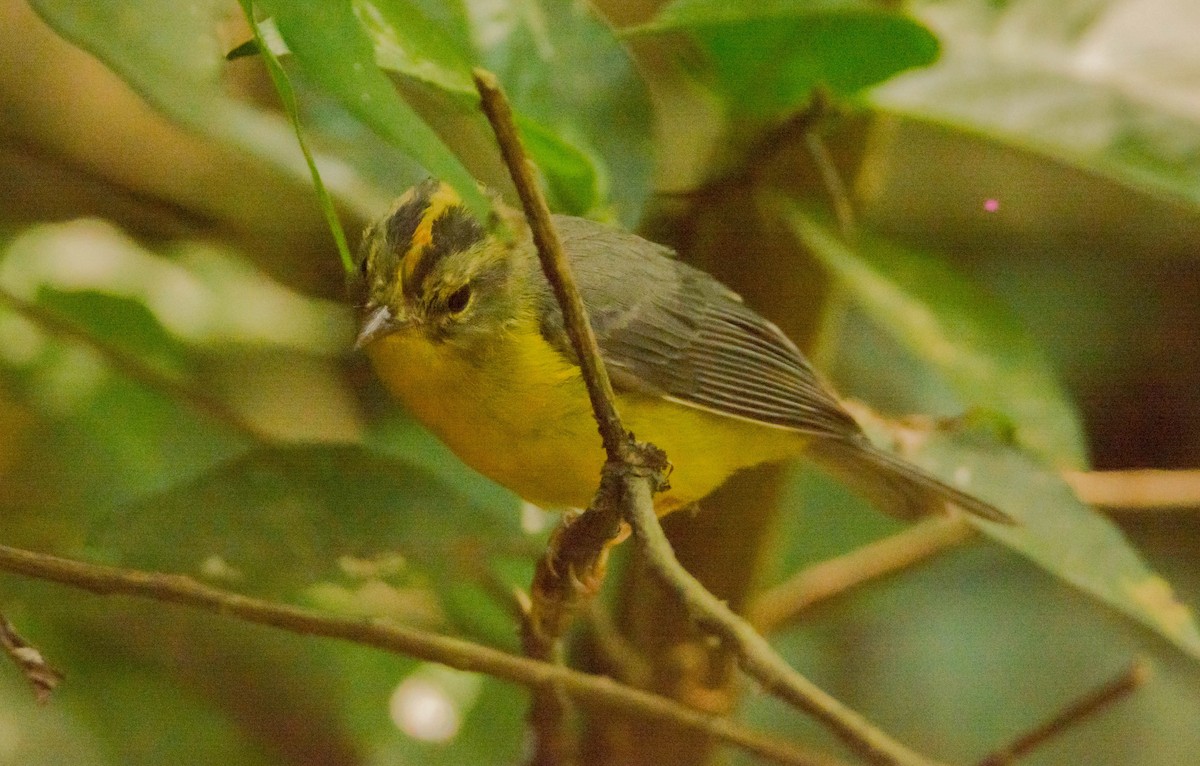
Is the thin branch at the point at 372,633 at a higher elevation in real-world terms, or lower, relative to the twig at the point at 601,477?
lower

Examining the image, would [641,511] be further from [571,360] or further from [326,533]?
[326,533]

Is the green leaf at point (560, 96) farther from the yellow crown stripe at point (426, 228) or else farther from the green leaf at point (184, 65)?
the green leaf at point (184, 65)


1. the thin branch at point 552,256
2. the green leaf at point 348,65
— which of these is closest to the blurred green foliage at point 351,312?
the green leaf at point 348,65

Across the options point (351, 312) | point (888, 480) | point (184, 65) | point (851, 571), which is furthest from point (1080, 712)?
point (184, 65)

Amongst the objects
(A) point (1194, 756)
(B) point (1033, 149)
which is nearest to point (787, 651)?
(A) point (1194, 756)

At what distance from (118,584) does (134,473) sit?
0.80m

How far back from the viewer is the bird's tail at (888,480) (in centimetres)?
157

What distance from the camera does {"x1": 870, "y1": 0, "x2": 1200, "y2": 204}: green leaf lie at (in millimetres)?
1650

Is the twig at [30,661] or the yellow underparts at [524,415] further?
the yellow underparts at [524,415]

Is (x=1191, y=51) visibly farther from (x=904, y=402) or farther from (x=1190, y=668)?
(x=1190, y=668)

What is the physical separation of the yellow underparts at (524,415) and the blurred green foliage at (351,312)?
0.16 meters

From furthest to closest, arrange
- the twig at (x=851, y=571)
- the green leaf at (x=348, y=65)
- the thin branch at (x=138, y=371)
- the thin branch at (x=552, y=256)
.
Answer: the twig at (x=851, y=571) → the thin branch at (x=138, y=371) → the green leaf at (x=348, y=65) → the thin branch at (x=552, y=256)

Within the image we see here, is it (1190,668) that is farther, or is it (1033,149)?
(1190,668)

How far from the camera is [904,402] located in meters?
2.29
